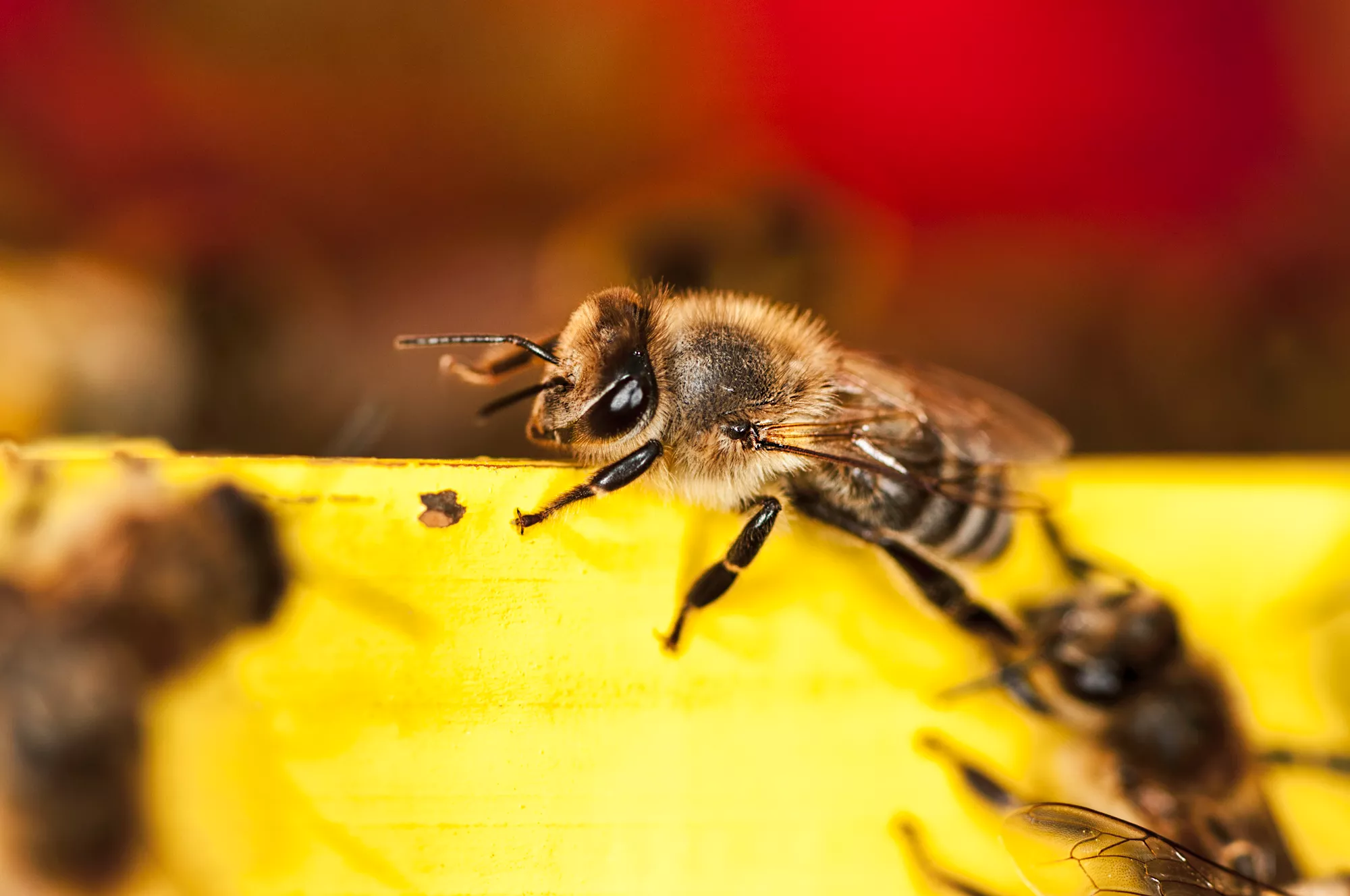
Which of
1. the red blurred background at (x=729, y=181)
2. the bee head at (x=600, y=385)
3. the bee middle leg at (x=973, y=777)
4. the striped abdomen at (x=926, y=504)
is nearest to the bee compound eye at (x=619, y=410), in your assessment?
the bee head at (x=600, y=385)

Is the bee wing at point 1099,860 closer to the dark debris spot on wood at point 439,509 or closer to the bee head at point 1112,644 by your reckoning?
the bee head at point 1112,644

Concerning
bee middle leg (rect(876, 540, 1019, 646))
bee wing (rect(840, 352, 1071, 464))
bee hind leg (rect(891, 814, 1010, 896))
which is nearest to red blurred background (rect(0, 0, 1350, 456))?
bee wing (rect(840, 352, 1071, 464))

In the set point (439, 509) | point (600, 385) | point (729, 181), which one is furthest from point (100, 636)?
point (729, 181)

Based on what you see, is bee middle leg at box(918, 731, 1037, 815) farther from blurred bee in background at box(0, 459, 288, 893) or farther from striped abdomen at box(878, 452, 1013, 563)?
blurred bee in background at box(0, 459, 288, 893)

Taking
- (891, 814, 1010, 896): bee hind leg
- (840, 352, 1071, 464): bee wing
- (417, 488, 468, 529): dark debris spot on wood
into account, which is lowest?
(891, 814, 1010, 896): bee hind leg

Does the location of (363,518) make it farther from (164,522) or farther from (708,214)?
(708,214)

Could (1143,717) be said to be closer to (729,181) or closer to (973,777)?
(973,777)
